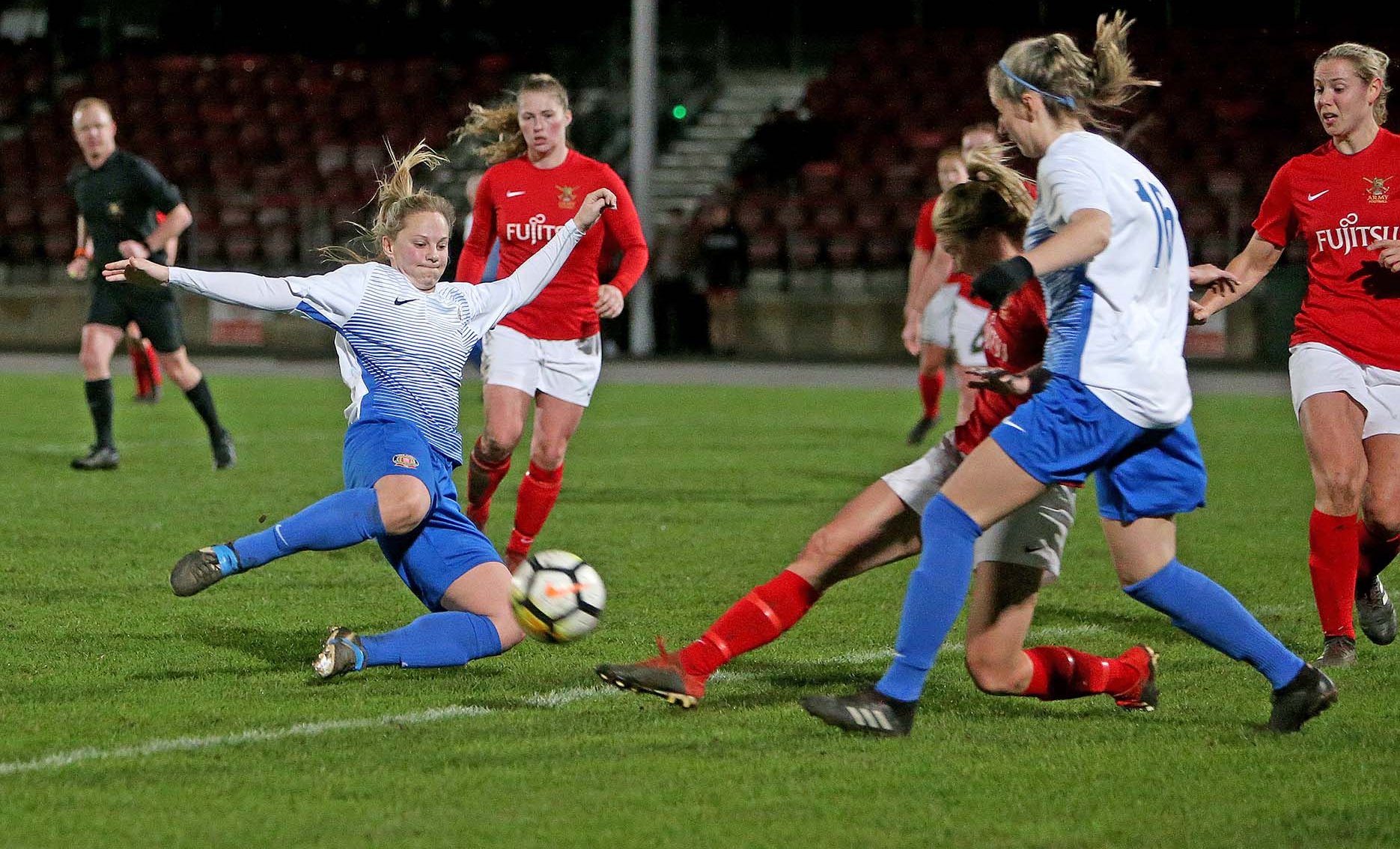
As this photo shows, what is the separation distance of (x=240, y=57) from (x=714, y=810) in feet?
94.5

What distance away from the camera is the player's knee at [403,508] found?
5066 millimetres

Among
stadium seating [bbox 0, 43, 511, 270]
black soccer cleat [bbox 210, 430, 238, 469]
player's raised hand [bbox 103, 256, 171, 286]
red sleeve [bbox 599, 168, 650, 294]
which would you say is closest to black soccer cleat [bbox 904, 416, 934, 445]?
black soccer cleat [bbox 210, 430, 238, 469]

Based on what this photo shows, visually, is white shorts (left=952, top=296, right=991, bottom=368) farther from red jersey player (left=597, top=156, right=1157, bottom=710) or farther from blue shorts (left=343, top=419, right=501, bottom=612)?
red jersey player (left=597, top=156, right=1157, bottom=710)

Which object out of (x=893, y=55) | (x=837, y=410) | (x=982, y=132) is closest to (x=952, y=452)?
Answer: (x=982, y=132)

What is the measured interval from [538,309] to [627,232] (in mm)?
486

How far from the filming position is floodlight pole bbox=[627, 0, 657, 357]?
21906 millimetres

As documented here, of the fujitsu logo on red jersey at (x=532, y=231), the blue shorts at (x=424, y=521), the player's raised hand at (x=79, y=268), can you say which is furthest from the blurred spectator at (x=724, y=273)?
the blue shorts at (x=424, y=521)

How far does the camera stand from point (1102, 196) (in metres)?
4.11

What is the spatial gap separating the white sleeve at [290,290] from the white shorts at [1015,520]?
1752mm

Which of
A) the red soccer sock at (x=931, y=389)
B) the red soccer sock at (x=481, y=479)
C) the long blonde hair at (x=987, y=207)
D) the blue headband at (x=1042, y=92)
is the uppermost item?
the blue headband at (x=1042, y=92)

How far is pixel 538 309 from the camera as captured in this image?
7426 millimetres

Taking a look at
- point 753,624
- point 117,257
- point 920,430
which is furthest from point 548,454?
point 920,430

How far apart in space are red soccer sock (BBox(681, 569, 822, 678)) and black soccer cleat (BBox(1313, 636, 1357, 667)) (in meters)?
1.83

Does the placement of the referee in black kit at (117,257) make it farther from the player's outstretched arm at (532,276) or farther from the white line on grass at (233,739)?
the white line on grass at (233,739)
